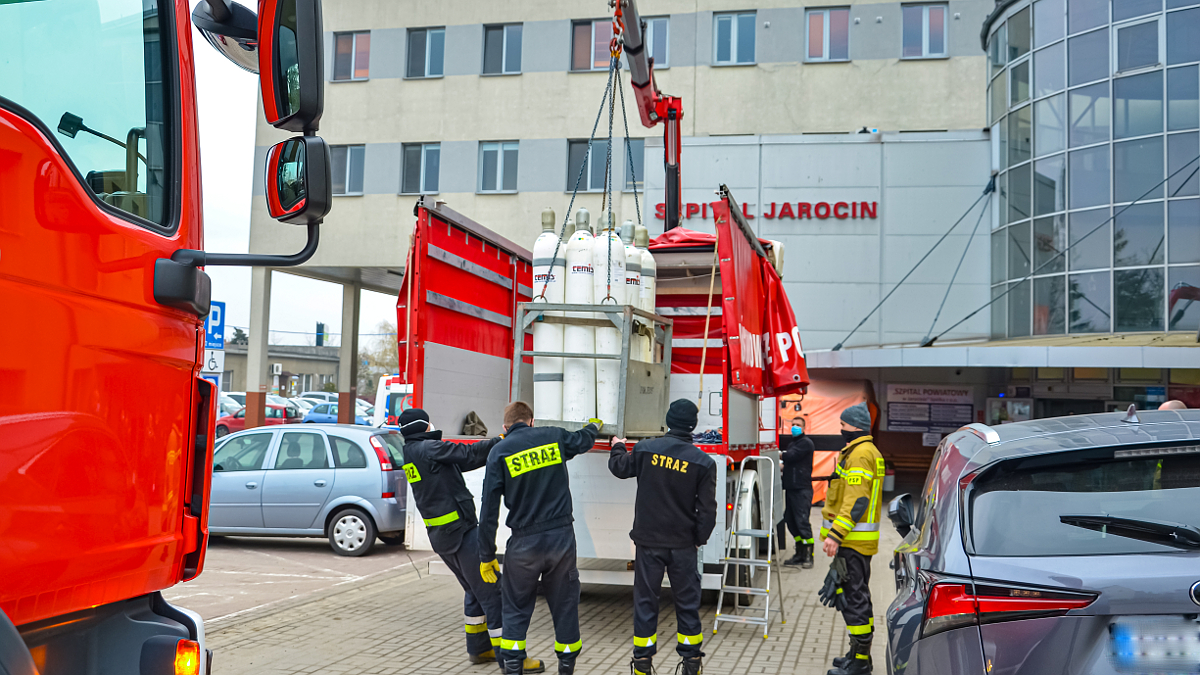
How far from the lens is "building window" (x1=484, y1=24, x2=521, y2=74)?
24891 mm

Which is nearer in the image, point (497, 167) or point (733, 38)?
point (733, 38)

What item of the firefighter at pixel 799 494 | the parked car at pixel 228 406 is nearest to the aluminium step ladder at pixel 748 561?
the firefighter at pixel 799 494

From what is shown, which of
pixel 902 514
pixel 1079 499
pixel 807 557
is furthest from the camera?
pixel 807 557

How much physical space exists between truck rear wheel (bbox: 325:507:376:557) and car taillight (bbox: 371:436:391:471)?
0.61 metres

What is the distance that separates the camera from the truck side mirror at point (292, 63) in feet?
8.51

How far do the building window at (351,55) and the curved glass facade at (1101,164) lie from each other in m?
16.1

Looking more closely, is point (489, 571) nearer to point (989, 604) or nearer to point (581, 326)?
point (581, 326)

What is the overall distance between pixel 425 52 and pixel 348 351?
9.21 m

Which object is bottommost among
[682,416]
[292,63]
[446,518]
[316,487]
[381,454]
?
[316,487]

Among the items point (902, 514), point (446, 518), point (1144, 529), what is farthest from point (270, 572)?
point (1144, 529)

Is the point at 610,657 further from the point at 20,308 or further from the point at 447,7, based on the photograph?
the point at 447,7

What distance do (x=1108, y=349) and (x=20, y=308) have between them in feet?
53.8

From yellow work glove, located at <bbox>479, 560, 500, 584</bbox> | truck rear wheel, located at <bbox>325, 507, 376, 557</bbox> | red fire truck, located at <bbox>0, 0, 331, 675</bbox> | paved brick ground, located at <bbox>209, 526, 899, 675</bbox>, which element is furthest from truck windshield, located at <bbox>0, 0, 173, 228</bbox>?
truck rear wheel, located at <bbox>325, 507, 376, 557</bbox>

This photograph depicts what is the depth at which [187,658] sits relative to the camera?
8.27 ft
